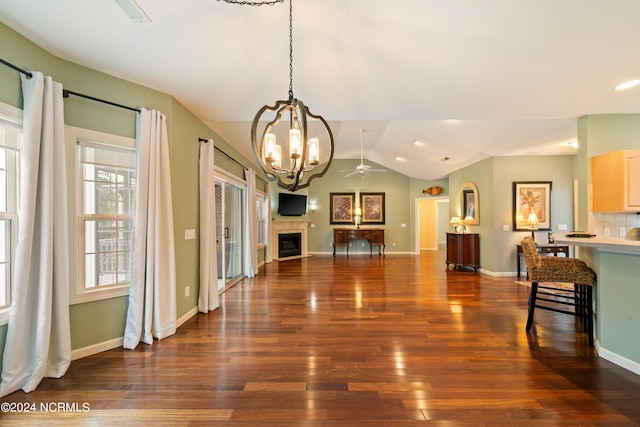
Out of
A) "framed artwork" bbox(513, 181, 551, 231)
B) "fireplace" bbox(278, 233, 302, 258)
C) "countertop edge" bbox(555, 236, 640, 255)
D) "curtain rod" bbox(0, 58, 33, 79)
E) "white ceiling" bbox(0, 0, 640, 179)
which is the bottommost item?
"fireplace" bbox(278, 233, 302, 258)

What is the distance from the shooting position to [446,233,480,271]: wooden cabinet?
655 cm

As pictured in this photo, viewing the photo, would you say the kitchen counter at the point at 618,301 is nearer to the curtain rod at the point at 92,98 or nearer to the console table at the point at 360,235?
the curtain rod at the point at 92,98

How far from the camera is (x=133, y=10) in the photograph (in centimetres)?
188

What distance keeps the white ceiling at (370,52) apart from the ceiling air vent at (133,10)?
1.9 inches

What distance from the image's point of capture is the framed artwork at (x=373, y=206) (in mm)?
10570

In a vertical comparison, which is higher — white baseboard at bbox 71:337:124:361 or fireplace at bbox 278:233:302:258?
fireplace at bbox 278:233:302:258

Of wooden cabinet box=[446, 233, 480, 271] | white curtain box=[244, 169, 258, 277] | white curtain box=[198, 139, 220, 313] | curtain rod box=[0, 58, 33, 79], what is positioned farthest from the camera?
wooden cabinet box=[446, 233, 480, 271]

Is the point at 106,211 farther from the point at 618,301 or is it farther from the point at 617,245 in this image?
the point at 618,301

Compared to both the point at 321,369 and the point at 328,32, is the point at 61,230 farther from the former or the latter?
the point at 328,32

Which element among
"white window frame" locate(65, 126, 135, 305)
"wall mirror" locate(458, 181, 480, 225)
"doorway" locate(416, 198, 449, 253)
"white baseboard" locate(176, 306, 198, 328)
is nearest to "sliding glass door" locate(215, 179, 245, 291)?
"white baseboard" locate(176, 306, 198, 328)

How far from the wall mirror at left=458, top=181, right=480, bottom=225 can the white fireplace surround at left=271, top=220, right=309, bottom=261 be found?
485 cm

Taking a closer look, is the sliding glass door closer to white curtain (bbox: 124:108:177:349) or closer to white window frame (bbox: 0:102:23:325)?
white curtain (bbox: 124:108:177:349)

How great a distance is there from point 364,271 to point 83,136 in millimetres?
5777

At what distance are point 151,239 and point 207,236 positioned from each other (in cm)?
99
